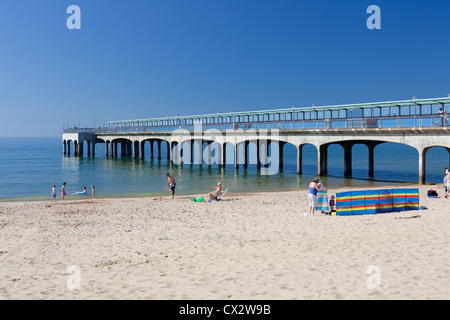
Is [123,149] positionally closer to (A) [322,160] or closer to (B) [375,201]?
(A) [322,160]

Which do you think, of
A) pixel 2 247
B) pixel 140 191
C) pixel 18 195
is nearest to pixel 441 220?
pixel 2 247

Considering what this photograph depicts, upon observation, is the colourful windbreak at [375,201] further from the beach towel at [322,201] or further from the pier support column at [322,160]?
the pier support column at [322,160]

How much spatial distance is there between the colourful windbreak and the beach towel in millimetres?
520

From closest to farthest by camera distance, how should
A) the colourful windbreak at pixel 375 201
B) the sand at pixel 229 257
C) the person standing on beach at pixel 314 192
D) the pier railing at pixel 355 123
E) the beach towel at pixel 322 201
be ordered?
the sand at pixel 229 257
the colourful windbreak at pixel 375 201
the person standing on beach at pixel 314 192
the beach towel at pixel 322 201
the pier railing at pixel 355 123

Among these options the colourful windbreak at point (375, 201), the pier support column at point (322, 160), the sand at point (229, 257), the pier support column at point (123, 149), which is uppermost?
the pier support column at point (123, 149)

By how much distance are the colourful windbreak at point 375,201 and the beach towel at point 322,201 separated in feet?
1.70

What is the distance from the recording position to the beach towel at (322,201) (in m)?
15.0

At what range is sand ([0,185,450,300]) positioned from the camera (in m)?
7.04

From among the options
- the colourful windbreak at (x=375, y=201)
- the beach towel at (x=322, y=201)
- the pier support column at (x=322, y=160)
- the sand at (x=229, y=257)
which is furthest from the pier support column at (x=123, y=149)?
the colourful windbreak at (x=375, y=201)

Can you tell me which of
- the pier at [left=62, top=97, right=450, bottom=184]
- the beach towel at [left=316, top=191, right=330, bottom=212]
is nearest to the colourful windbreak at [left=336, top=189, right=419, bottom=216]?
the beach towel at [left=316, top=191, right=330, bottom=212]

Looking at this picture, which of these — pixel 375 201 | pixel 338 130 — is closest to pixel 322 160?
pixel 338 130

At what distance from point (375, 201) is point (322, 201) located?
6.35ft
